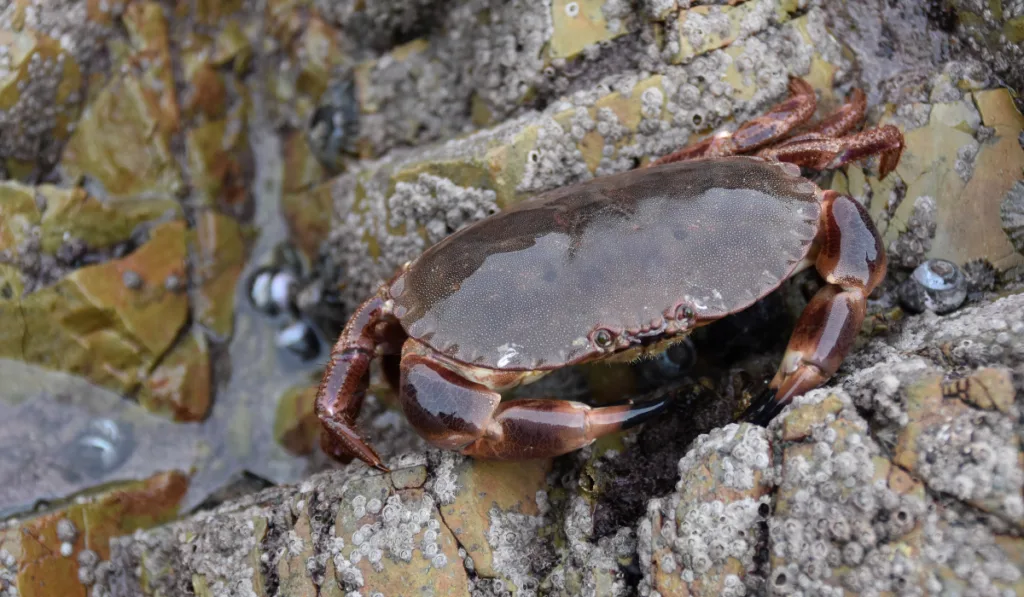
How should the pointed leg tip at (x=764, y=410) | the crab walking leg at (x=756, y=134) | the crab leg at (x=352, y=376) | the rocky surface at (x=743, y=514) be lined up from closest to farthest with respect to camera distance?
the rocky surface at (x=743, y=514) → the pointed leg tip at (x=764, y=410) → the crab leg at (x=352, y=376) → the crab walking leg at (x=756, y=134)

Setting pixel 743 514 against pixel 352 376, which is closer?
pixel 743 514

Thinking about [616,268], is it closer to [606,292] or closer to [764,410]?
[606,292]

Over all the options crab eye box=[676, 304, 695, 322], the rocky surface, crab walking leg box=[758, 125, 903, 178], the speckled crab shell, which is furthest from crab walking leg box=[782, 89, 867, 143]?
crab eye box=[676, 304, 695, 322]

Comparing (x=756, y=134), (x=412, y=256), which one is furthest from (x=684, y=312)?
(x=412, y=256)

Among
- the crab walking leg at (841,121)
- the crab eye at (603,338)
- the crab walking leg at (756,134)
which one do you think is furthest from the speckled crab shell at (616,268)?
the crab walking leg at (841,121)

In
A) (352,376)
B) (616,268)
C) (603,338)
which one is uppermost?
(616,268)

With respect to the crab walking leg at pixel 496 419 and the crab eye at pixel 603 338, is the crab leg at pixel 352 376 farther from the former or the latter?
the crab eye at pixel 603 338
